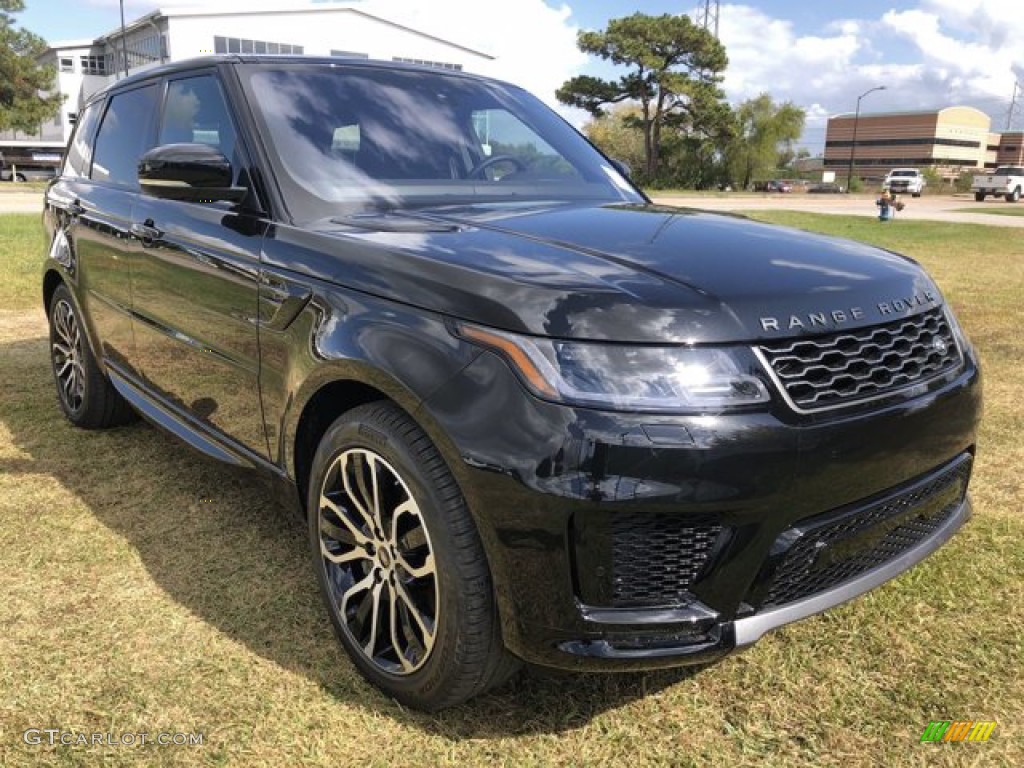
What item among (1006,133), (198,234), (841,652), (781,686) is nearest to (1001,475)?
(841,652)

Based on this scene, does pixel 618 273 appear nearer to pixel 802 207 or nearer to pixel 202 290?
pixel 202 290

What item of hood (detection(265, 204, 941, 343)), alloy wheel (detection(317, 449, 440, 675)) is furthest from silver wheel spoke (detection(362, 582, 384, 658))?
hood (detection(265, 204, 941, 343))

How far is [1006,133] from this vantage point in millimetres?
120438

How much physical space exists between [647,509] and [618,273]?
56 centimetres

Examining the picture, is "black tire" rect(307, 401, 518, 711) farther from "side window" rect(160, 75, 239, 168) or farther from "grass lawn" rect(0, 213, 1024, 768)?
"side window" rect(160, 75, 239, 168)

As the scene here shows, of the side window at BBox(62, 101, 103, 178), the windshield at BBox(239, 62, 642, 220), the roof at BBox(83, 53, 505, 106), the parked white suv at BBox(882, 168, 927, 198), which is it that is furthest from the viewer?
the parked white suv at BBox(882, 168, 927, 198)

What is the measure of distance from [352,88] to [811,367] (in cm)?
200

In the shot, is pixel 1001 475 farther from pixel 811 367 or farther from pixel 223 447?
pixel 223 447

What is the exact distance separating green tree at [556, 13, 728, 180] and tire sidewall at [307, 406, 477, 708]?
5346 cm

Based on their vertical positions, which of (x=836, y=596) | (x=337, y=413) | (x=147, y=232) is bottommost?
(x=836, y=596)

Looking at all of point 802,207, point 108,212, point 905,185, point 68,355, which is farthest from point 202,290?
point 905,185

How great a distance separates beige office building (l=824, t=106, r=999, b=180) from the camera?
107 meters

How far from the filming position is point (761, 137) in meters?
66.0

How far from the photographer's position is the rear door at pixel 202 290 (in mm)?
2719
